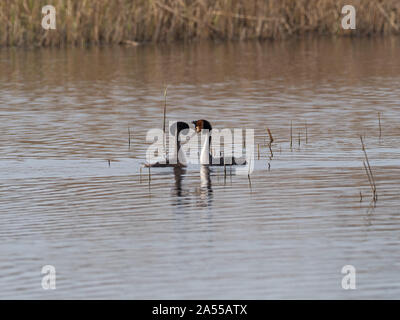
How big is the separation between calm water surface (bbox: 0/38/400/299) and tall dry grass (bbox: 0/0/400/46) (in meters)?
7.16

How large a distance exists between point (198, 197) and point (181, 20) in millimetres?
22982

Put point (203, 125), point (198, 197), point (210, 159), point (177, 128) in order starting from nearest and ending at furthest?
point (198, 197), point (210, 159), point (203, 125), point (177, 128)

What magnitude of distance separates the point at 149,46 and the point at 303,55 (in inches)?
230

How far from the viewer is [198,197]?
12.0 meters

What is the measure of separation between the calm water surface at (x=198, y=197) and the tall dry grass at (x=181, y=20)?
716 centimetres

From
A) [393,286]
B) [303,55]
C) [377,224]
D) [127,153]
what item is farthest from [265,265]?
[303,55]

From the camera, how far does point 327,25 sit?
118 ft

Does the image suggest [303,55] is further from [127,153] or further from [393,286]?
[393,286]

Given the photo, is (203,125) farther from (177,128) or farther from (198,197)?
(198,197)

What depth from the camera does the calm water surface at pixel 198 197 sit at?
8.48 metres

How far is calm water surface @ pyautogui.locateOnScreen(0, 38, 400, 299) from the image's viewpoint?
27.8 feet

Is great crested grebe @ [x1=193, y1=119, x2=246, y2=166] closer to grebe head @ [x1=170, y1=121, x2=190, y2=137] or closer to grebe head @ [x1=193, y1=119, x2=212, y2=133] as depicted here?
Answer: grebe head @ [x1=193, y1=119, x2=212, y2=133]

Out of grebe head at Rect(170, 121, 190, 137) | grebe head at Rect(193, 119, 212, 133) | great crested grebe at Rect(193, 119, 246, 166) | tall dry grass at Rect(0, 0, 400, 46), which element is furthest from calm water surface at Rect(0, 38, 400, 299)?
tall dry grass at Rect(0, 0, 400, 46)

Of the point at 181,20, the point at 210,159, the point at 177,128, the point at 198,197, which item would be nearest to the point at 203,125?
the point at 177,128
